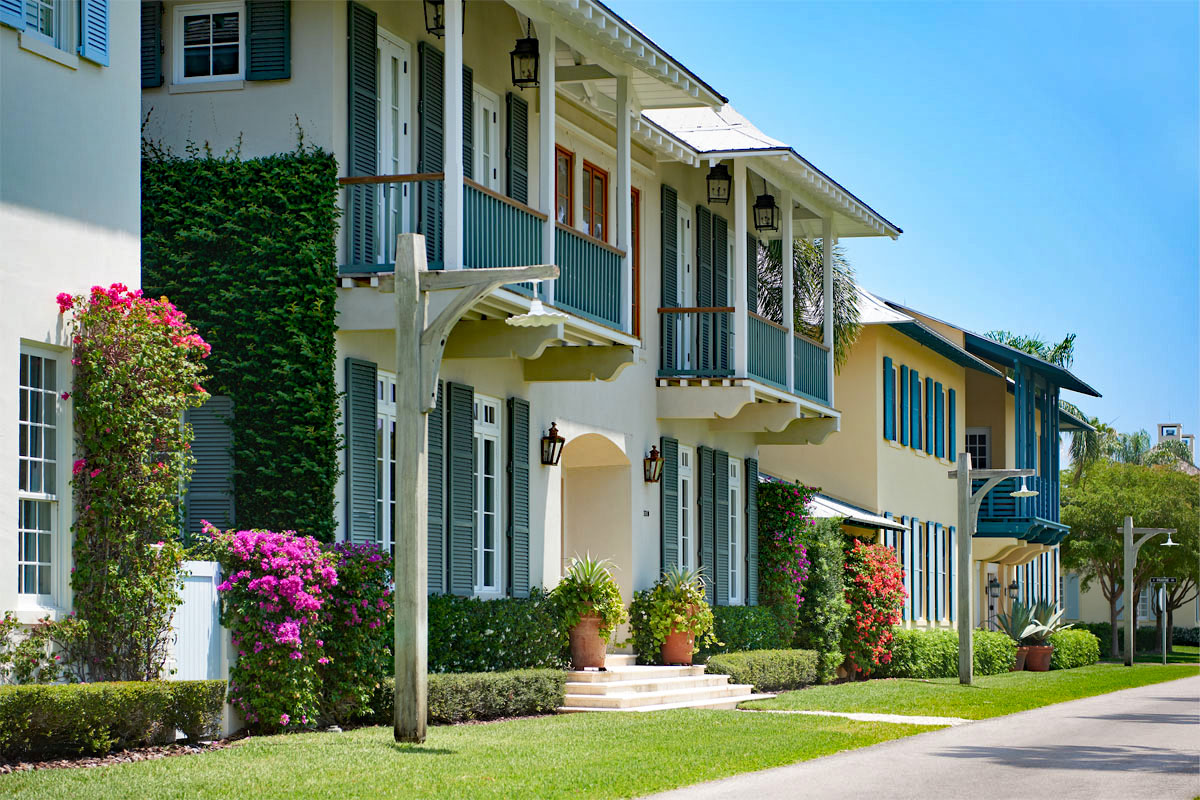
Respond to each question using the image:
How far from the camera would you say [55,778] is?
10531mm

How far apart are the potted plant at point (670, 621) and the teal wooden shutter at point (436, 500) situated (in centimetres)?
504

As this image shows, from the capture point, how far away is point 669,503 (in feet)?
75.8

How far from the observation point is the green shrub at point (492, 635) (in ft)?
54.1

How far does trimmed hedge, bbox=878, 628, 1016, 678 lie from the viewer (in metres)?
29.4

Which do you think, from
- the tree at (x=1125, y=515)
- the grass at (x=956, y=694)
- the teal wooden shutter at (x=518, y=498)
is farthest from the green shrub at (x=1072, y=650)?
the teal wooden shutter at (x=518, y=498)

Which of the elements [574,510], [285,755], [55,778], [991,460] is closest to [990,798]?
[285,755]

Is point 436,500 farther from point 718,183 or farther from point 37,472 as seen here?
point 718,183

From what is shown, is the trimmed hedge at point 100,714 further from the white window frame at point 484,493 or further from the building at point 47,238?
the white window frame at point 484,493

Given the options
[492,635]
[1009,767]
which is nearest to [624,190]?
[492,635]

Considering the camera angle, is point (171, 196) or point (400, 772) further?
point (171, 196)

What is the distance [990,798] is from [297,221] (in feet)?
25.9

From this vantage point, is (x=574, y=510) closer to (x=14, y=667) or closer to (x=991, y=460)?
(x=14, y=667)

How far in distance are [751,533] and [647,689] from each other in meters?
6.92

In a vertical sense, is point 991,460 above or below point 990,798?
above
